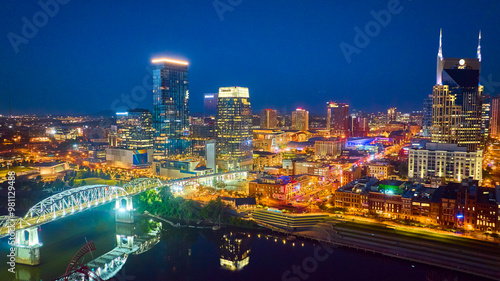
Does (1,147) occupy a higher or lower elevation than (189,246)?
higher

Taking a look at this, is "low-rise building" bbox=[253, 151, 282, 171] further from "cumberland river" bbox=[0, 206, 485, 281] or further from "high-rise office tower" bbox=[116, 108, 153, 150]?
"cumberland river" bbox=[0, 206, 485, 281]

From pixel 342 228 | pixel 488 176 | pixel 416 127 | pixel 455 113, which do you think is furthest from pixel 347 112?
pixel 342 228

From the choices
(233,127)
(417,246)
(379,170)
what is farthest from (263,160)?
(417,246)

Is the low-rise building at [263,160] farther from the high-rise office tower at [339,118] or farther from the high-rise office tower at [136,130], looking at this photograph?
the high-rise office tower at [339,118]

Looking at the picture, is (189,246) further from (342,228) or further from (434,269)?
(434,269)

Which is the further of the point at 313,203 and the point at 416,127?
the point at 416,127

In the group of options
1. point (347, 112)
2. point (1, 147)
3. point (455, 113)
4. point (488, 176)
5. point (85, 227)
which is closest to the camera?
point (85, 227)

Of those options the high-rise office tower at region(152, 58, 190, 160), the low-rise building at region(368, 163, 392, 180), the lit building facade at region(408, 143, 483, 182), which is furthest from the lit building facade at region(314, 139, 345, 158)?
the high-rise office tower at region(152, 58, 190, 160)
